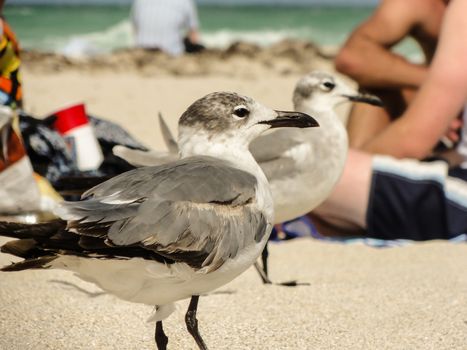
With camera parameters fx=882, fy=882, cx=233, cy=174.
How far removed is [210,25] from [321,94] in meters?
23.3

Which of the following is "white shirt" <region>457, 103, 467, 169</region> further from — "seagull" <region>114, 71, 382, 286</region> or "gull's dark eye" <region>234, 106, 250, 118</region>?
"gull's dark eye" <region>234, 106, 250, 118</region>

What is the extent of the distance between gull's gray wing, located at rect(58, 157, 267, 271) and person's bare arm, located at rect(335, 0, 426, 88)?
2.47 m

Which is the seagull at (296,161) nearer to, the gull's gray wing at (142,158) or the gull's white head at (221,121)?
the gull's gray wing at (142,158)

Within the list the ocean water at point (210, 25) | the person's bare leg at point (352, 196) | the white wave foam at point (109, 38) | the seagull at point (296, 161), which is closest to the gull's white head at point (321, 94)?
the seagull at point (296, 161)

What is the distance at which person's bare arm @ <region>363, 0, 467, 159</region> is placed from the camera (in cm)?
399

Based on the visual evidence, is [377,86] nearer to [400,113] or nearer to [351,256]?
[400,113]

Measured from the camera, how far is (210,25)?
1049 inches

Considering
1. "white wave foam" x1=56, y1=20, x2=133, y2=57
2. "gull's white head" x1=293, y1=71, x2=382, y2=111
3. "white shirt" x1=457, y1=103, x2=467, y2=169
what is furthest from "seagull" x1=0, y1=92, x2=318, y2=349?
"white wave foam" x1=56, y1=20, x2=133, y2=57

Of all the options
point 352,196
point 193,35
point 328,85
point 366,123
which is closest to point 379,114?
point 366,123

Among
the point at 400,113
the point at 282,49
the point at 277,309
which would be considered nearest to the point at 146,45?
the point at 282,49

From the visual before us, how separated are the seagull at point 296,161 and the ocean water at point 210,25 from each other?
1484 cm

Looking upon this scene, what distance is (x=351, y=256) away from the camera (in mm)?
3812

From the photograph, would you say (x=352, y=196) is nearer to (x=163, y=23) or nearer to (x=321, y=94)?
(x=321, y=94)

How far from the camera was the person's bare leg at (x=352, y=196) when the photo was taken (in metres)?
3.99
